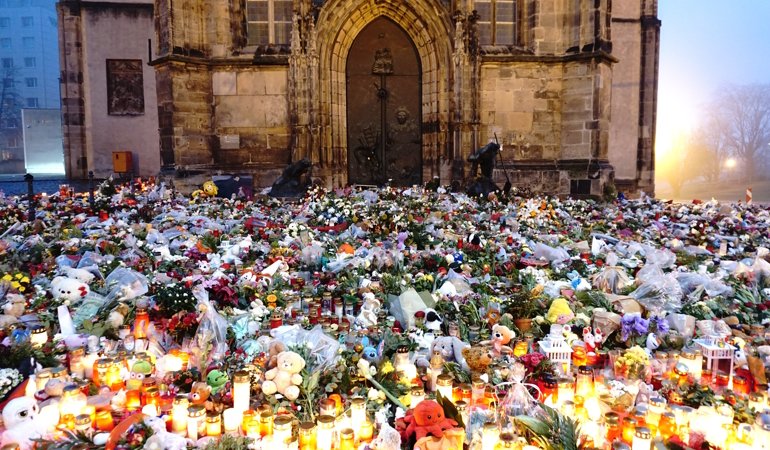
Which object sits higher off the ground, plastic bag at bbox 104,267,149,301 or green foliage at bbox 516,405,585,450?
plastic bag at bbox 104,267,149,301

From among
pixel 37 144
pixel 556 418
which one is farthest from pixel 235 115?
pixel 37 144

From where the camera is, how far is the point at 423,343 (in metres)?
4.02

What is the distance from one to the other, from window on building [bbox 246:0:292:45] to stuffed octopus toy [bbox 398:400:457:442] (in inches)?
448

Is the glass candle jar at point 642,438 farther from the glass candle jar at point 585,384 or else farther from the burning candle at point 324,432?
the burning candle at point 324,432

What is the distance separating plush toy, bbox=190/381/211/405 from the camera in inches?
118

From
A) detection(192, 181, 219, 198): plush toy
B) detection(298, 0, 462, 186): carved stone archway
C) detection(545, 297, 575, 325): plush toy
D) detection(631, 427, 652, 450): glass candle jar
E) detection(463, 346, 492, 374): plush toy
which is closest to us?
detection(631, 427, 652, 450): glass candle jar

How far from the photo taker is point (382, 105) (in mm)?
13469

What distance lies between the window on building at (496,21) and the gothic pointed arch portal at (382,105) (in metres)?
1.66

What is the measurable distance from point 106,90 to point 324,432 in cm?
1844

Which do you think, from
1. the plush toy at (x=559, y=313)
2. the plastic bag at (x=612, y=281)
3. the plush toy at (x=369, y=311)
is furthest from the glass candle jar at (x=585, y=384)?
the plastic bag at (x=612, y=281)

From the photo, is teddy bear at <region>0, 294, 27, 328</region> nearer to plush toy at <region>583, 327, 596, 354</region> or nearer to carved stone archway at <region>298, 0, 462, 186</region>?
plush toy at <region>583, 327, 596, 354</region>

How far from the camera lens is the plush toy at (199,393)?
299cm

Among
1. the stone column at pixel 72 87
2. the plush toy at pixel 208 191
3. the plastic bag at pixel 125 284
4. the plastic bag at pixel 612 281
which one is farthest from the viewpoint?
the stone column at pixel 72 87

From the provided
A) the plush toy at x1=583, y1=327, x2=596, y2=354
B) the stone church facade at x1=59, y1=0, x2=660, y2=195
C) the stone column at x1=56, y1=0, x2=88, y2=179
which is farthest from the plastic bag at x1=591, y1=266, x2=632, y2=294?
the stone column at x1=56, y1=0, x2=88, y2=179
